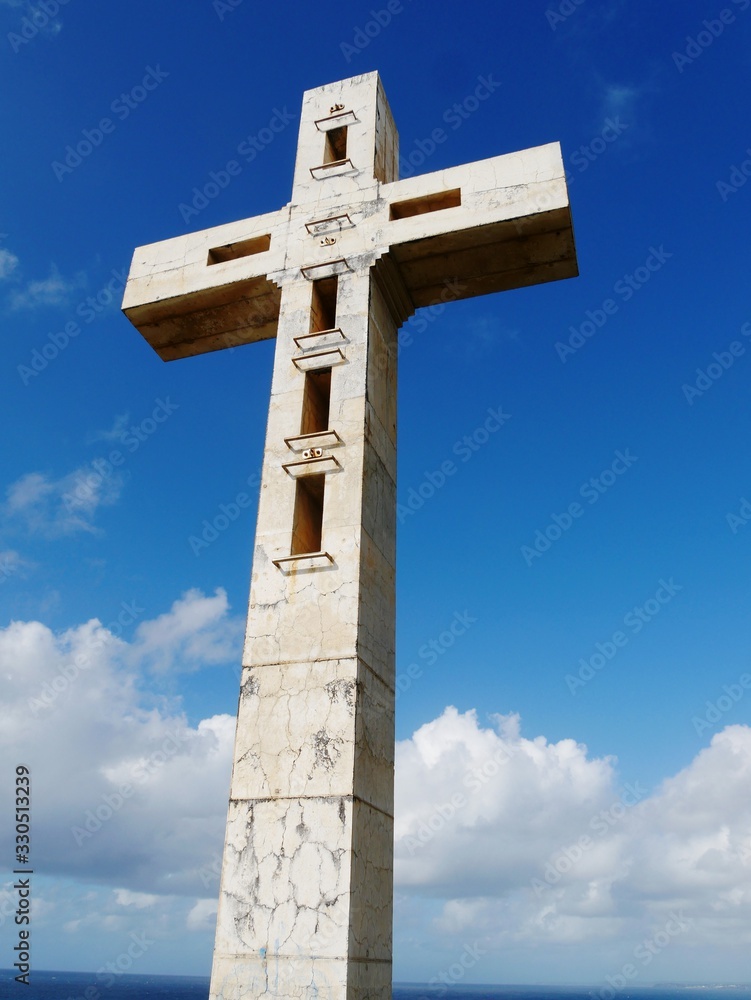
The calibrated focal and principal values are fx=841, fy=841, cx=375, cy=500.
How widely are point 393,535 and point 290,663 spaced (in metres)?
2.13

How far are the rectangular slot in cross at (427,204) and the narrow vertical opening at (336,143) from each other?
178 cm

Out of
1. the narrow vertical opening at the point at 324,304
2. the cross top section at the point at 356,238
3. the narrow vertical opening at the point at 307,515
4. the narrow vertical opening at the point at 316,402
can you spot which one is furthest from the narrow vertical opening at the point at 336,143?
the narrow vertical opening at the point at 307,515

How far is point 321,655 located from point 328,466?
6.65ft

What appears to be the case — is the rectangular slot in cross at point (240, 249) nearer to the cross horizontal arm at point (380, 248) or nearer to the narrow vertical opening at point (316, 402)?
the cross horizontal arm at point (380, 248)

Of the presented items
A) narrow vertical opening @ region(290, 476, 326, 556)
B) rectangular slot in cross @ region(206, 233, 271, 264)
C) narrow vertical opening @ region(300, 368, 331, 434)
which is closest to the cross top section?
rectangular slot in cross @ region(206, 233, 271, 264)

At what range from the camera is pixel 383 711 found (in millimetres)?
8250

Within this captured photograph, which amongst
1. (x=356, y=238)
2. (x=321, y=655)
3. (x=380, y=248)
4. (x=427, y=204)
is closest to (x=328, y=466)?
(x=321, y=655)

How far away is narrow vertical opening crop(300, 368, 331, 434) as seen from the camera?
948 centimetres

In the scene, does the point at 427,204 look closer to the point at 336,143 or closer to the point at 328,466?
the point at 336,143

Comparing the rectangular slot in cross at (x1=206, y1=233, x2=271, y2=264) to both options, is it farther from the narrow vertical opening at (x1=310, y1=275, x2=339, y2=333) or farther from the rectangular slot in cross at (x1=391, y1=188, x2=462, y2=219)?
the rectangular slot in cross at (x1=391, y1=188, x2=462, y2=219)

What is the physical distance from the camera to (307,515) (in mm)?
9164

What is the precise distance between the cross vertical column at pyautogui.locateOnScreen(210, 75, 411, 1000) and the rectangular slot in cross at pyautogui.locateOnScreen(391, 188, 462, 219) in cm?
39

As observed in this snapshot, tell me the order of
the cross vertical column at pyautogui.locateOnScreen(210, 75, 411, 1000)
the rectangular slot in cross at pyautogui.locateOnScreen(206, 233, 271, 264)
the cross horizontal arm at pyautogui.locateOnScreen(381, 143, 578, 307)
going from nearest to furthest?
1. the cross vertical column at pyautogui.locateOnScreen(210, 75, 411, 1000)
2. the cross horizontal arm at pyautogui.locateOnScreen(381, 143, 578, 307)
3. the rectangular slot in cross at pyautogui.locateOnScreen(206, 233, 271, 264)

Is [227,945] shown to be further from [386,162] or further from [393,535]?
[386,162]
